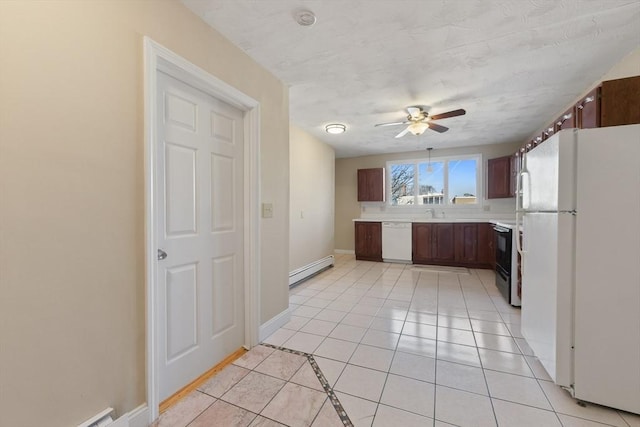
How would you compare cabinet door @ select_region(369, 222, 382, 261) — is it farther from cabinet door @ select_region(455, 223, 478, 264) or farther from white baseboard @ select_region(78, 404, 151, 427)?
white baseboard @ select_region(78, 404, 151, 427)

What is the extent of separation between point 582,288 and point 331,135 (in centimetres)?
393

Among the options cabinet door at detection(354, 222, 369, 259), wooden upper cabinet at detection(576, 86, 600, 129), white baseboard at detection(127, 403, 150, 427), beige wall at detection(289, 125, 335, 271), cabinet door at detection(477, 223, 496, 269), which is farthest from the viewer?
cabinet door at detection(354, 222, 369, 259)

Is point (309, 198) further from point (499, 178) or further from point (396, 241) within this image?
point (499, 178)

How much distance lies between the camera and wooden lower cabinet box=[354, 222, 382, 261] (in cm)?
586

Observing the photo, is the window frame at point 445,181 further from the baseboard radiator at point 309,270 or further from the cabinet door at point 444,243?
the baseboard radiator at point 309,270

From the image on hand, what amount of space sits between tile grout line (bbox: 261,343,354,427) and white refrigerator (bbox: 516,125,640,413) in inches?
52.2

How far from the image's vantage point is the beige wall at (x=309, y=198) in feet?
14.0

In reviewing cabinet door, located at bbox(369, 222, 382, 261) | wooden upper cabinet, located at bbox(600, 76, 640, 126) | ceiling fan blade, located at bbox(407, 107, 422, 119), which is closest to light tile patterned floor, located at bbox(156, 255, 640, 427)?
wooden upper cabinet, located at bbox(600, 76, 640, 126)

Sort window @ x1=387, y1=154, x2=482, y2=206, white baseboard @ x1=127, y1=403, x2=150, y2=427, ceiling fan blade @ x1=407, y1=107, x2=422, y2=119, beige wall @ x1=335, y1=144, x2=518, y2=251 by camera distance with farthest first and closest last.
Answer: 1. beige wall @ x1=335, y1=144, x2=518, y2=251
2. window @ x1=387, y1=154, x2=482, y2=206
3. ceiling fan blade @ x1=407, y1=107, x2=422, y2=119
4. white baseboard @ x1=127, y1=403, x2=150, y2=427

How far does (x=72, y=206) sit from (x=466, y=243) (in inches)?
220

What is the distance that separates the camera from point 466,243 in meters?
5.14

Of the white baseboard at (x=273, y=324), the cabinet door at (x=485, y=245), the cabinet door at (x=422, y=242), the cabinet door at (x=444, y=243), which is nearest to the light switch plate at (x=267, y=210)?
the white baseboard at (x=273, y=324)

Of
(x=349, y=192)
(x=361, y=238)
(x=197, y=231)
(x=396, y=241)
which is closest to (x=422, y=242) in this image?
(x=396, y=241)

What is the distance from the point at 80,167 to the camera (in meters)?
1.20
